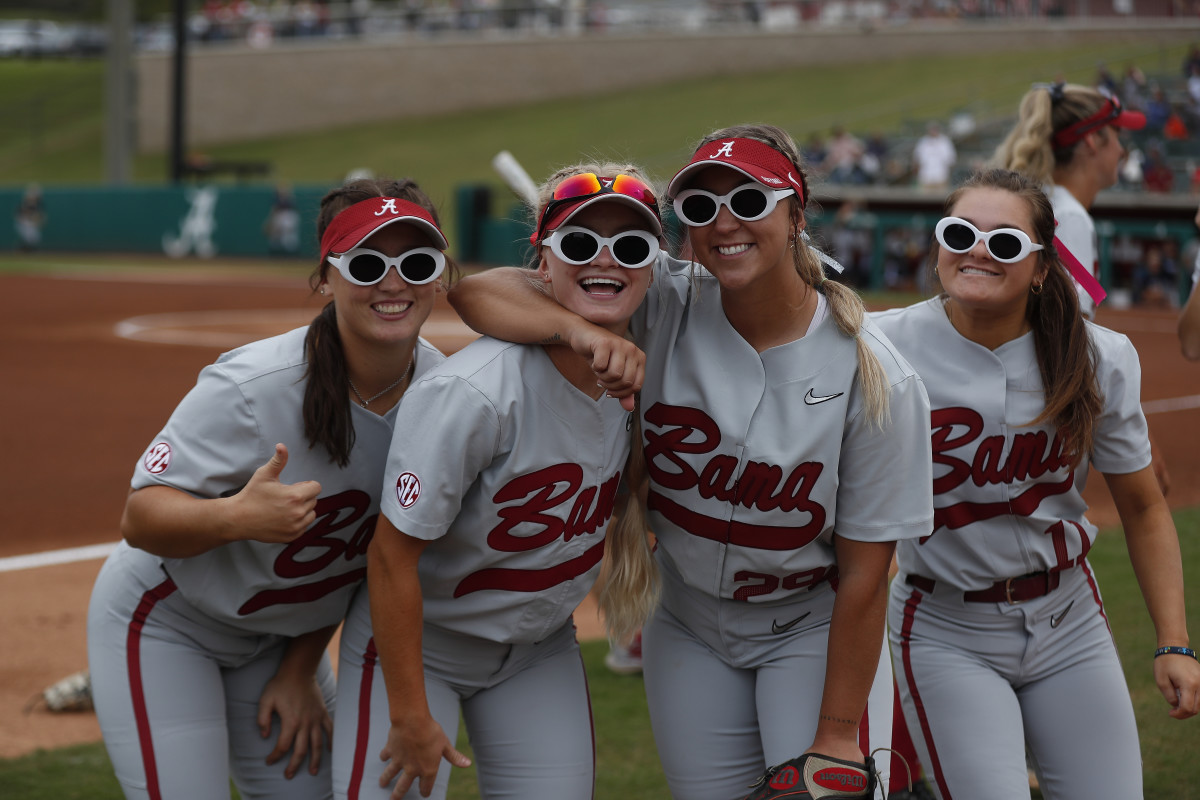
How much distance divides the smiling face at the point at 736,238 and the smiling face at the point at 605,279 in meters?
0.15

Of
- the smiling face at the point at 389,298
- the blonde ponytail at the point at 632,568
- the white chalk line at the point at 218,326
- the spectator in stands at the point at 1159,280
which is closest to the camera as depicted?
the smiling face at the point at 389,298

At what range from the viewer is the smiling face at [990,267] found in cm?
308

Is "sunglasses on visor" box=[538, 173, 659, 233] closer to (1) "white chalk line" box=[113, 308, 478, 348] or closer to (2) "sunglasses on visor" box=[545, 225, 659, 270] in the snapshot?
(2) "sunglasses on visor" box=[545, 225, 659, 270]

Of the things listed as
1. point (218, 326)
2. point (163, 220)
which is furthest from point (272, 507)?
point (163, 220)

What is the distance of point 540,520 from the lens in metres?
2.78

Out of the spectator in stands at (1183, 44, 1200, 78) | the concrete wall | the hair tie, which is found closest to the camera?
the hair tie

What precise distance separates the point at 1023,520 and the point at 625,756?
1860 mm

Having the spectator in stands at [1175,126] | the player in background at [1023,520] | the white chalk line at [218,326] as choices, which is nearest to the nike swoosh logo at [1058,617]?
the player in background at [1023,520]

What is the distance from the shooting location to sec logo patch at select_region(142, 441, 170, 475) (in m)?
2.89

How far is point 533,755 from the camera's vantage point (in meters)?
2.86

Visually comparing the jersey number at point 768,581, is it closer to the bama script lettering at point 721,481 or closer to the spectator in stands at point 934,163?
the bama script lettering at point 721,481

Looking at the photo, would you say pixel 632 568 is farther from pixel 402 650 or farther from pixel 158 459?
pixel 158 459

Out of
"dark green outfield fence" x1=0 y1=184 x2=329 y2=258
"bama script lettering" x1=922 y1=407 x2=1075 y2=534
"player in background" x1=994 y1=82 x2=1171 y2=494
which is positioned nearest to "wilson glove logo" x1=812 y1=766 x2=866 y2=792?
"bama script lettering" x1=922 y1=407 x2=1075 y2=534

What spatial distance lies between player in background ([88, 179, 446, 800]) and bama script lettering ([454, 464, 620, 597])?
0.42 metres
